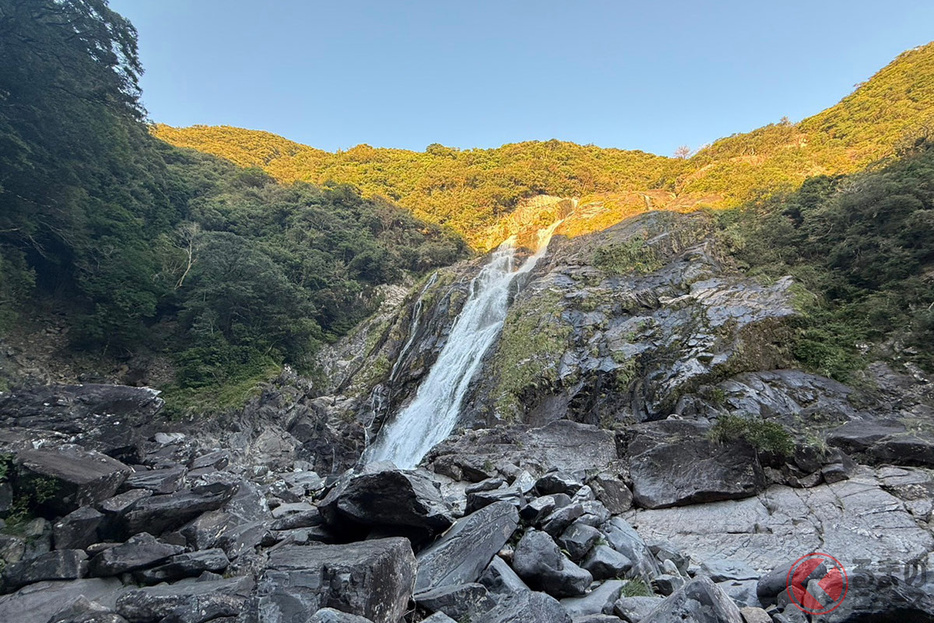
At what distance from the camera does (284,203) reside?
3172cm

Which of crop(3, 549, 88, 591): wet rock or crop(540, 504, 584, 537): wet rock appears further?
crop(540, 504, 584, 537): wet rock

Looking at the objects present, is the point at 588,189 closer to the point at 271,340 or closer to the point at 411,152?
the point at 411,152

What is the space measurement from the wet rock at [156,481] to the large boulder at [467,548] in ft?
15.5

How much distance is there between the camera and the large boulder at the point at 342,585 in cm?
272

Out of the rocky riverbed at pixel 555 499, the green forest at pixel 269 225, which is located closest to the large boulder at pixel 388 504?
the rocky riverbed at pixel 555 499

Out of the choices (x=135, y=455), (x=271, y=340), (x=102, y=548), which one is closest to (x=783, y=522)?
(x=102, y=548)

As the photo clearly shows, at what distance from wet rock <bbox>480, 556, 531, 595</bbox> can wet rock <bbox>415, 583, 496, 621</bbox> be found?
393 mm

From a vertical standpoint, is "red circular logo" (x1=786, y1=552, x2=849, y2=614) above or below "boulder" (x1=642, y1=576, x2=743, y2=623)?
below

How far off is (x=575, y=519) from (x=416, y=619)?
7.20 ft

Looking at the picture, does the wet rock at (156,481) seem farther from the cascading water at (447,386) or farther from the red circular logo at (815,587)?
the red circular logo at (815,587)

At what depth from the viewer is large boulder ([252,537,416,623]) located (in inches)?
107

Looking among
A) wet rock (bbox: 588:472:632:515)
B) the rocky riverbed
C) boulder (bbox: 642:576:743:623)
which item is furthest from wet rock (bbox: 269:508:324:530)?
wet rock (bbox: 588:472:632:515)

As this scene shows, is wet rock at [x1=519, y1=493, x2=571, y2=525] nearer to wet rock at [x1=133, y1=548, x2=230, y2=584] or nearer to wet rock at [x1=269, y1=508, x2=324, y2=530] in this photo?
wet rock at [x1=269, y1=508, x2=324, y2=530]

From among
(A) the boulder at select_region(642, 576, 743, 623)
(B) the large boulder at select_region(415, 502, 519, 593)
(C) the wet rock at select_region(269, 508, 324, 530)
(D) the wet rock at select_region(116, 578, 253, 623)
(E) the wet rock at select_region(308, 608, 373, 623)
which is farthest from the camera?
(C) the wet rock at select_region(269, 508, 324, 530)
